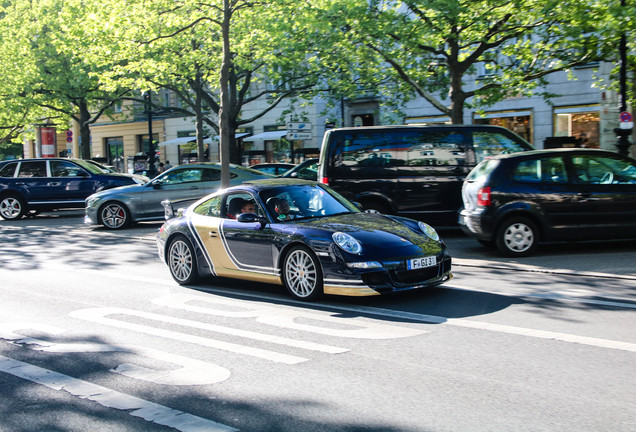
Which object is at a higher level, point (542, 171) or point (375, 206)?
point (542, 171)

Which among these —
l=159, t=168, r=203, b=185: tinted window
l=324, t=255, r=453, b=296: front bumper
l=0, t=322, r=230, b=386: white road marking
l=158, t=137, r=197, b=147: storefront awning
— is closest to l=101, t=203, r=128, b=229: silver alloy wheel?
l=159, t=168, r=203, b=185: tinted window

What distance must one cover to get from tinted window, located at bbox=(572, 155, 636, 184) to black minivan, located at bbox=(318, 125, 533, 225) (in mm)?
2436

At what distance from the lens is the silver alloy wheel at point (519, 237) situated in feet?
37.7

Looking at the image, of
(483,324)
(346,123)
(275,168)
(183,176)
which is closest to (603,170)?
(483,324)

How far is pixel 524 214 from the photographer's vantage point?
1150 centimetres

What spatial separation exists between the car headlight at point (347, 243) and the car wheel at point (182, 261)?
2.52 metres

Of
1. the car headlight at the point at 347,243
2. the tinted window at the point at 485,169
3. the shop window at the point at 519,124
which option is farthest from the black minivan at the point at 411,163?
the shop window at the point at 519,124

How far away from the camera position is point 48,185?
2211 cm

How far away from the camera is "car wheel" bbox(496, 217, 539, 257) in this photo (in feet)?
37.6

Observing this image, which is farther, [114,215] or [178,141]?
[178,141]

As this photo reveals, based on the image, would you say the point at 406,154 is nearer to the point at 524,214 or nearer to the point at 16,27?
the point at 524,214

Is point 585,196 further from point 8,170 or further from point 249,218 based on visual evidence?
point 8,170

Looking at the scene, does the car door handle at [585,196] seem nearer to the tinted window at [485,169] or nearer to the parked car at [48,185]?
the tinted window at [485,169]

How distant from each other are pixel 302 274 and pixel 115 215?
37.6ft
